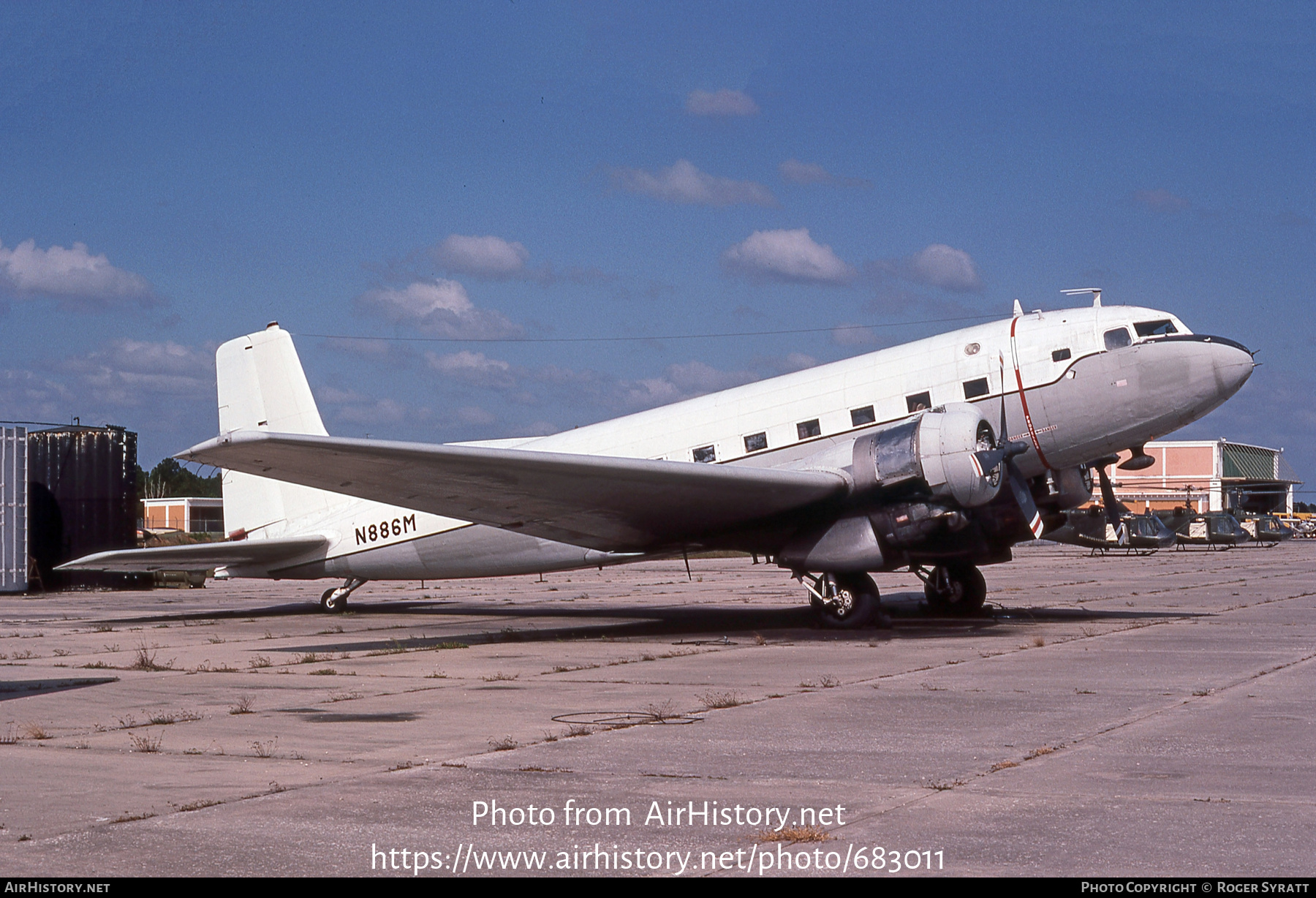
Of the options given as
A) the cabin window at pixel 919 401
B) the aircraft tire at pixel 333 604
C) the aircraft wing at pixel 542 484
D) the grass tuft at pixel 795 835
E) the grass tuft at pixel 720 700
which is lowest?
the grass tuft at pixel 795 835

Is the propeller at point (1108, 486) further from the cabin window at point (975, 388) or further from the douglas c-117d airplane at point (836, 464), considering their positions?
the cabin window at point (975, 388)

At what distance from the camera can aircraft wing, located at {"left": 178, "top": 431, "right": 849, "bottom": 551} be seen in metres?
14.2

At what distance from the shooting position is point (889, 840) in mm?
5625

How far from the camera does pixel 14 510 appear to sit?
36.7m

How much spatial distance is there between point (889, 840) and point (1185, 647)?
34.2ft

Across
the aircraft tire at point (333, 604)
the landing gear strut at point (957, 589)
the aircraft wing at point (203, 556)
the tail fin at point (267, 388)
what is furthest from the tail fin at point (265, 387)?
the landing gear strut at point (957, 589)

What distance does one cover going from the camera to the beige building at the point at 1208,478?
109875mm

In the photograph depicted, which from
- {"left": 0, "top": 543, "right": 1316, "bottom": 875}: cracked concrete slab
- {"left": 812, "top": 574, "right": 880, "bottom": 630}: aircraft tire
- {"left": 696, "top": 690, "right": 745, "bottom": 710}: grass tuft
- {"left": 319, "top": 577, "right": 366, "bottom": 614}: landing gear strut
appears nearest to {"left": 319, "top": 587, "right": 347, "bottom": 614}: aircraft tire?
{"left": 319, "top": 577, "right": 366, "bottom": 614}: landing gear strut

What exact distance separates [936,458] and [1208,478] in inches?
4756

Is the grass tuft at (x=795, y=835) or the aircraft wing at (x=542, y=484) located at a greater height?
the aircraft wing at (x=542, y=484)

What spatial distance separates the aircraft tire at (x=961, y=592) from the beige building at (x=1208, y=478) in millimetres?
89299

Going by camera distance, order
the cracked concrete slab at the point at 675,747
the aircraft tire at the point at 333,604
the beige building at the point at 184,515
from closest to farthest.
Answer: the cracked concrete slab at the point at 675,747, the aircraft tire at the point at 333,604, the beige building at the point at 184,515

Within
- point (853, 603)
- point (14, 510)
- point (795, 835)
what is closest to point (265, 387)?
point (853, 603)
